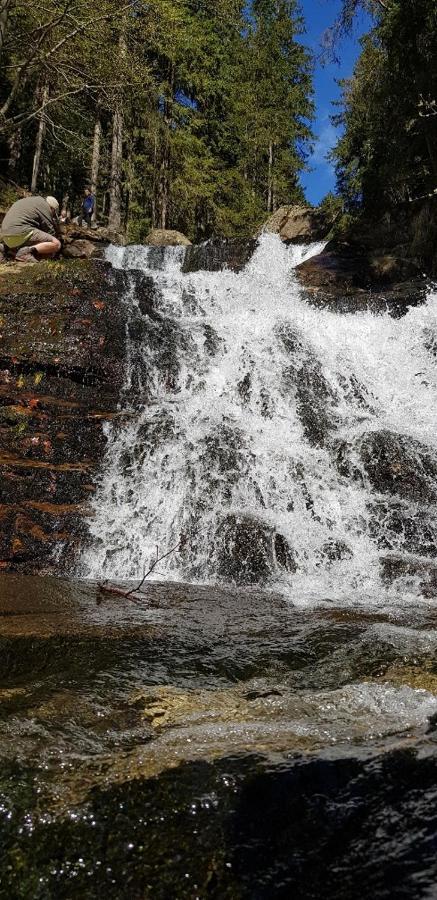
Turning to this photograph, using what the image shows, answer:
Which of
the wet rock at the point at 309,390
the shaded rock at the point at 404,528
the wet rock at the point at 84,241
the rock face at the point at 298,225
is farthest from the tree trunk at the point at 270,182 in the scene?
the shaded rock at the point at 404,528

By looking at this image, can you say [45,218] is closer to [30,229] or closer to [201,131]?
[30,229]

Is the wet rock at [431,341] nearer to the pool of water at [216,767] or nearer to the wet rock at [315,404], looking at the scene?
the wet rock at [315,404]

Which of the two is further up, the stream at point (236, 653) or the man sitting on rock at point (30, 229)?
the man sitting on rock at point (30, 229)

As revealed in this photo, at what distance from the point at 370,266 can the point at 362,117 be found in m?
11.8

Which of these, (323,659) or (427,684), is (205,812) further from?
(323,659)

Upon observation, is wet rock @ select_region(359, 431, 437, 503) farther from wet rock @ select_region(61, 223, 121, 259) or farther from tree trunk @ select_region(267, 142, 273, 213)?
tree trunk @ select_region(267, 142, 273, 213)

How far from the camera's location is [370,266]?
50.1 ft

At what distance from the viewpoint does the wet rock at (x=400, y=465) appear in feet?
23.6

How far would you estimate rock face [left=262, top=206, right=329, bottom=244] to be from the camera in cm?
Result: 2170

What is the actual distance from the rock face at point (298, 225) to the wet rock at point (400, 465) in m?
15.2

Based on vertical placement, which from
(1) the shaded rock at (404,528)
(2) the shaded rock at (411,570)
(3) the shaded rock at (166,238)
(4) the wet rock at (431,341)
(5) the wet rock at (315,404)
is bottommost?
(2) the shaded rock at (411,570)

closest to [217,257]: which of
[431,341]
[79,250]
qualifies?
[79,250]

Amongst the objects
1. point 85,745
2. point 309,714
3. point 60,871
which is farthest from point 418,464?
point 60,871

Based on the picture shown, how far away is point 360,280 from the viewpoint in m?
14.7
